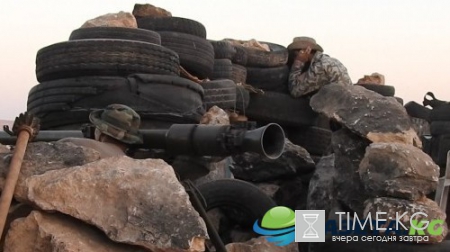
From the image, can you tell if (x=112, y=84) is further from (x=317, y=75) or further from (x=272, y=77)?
(x=272, y=77)

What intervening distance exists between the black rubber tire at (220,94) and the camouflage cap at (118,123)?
85.6 inches

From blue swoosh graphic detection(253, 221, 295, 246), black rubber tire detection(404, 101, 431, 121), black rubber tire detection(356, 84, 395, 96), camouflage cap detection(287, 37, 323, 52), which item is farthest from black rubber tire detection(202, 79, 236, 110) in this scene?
black rubber tire detection(404, 101, 431, 121)

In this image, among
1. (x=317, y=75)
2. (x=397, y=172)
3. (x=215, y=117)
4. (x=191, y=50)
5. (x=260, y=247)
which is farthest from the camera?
(x=317, y=75)

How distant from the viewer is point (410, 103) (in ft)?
33.4

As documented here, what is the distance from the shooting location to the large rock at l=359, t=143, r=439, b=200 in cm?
429

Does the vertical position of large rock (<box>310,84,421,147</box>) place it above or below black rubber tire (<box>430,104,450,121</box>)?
above

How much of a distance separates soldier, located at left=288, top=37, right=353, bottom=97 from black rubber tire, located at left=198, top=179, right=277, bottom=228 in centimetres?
213

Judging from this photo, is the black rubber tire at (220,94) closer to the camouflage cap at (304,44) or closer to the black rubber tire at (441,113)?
the camouflage cap at (304,44)

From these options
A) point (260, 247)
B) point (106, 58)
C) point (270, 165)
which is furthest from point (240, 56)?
point (260, 247)

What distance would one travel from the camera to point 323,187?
5.34m

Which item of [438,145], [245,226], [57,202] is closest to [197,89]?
[245,226]

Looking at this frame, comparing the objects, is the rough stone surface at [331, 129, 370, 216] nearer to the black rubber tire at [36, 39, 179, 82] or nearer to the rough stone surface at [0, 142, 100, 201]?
the black rubber tire at [36, 39, 179, 82]

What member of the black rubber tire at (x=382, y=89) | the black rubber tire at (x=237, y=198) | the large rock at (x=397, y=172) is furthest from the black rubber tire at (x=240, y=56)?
the large rock at (x=397, y=172)

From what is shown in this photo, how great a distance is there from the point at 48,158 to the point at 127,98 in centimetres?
180
